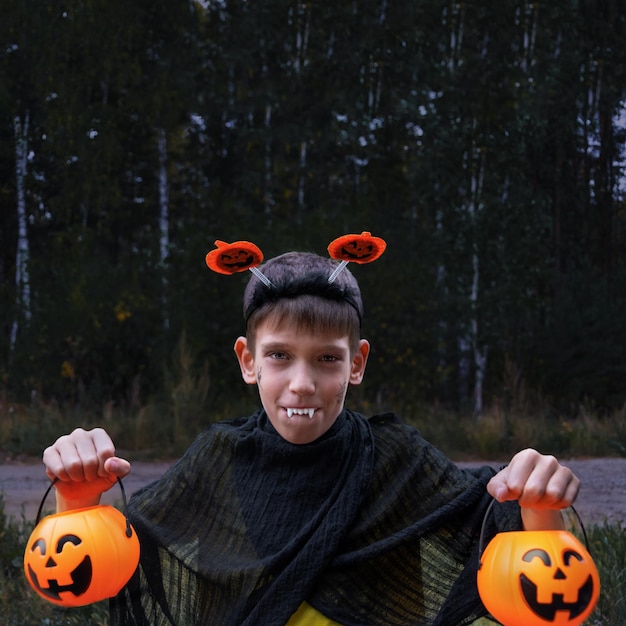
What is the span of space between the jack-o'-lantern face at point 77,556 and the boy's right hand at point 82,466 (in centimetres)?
8

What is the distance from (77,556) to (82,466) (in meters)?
0.22

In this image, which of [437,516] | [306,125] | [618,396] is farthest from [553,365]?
[437,516]

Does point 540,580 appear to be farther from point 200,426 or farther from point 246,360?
point 200,426

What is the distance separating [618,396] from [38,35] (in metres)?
10.7

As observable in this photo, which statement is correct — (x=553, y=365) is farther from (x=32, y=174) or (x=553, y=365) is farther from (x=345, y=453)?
(x=345, y=453)

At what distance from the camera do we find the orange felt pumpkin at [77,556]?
217 centimetres

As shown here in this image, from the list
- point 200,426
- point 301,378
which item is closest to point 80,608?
point 301,378

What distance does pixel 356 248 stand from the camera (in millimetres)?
2512

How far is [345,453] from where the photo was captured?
255 cm

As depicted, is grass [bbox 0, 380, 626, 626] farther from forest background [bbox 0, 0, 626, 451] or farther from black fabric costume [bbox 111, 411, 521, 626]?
black fabric costume [bbox 111, 411, 521, 626]

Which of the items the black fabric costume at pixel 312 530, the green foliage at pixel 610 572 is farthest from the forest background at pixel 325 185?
the black fabric costume at pixel 312 530

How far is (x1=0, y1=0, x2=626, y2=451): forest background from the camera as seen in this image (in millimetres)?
12203

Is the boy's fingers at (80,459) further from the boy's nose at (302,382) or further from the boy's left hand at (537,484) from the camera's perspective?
the boy's left hand at (537,484)

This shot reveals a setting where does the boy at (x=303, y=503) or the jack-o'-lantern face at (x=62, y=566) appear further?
the boy at (x=303, y=503)
